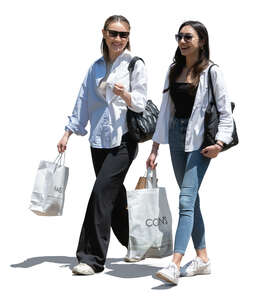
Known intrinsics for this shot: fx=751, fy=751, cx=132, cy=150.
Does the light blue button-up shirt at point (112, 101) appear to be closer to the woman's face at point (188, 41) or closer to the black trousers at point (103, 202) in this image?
the black trousers at point (103, 202)

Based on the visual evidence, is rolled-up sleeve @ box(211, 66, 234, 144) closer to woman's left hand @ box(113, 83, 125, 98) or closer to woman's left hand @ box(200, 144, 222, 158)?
woman's left hand @ box(200, 144, 222, 158)

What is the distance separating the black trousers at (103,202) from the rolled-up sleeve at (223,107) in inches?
37.9

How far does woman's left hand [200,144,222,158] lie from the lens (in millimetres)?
6462

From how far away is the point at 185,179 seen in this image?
6578 mm

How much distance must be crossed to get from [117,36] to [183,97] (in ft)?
2.85

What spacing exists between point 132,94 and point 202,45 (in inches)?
30.5

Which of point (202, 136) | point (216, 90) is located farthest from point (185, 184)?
point (216, 90)

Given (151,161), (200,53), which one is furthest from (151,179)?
(200,53)

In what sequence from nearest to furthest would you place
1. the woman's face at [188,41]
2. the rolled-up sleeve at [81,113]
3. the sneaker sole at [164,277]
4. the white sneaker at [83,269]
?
the sneaker sole at [164,277], the woman's face at [188,41], the white sneaker at [83,269], the rolled-up sleeve at [81,113]

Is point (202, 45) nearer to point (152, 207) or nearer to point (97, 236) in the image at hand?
point (152, 207)

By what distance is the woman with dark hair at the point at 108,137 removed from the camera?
22.7 feet

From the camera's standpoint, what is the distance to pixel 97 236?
6938 mm

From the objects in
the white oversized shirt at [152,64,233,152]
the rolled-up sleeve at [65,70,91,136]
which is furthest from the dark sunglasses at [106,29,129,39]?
the white oversized shirt at [152,64,233,152]

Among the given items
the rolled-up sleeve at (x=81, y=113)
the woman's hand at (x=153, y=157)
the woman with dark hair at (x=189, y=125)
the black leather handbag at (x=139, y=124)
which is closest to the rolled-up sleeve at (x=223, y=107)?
the woman with dark hair at (x=189, y=125)
